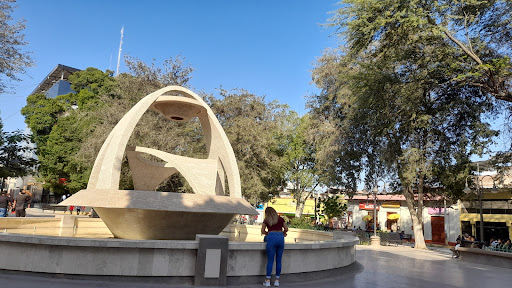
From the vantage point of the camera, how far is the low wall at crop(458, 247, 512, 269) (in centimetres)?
1330

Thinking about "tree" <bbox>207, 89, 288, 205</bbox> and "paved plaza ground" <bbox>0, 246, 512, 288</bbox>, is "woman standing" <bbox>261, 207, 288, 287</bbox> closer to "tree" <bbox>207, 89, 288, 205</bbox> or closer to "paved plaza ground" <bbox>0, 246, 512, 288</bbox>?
"paved plaza ground" <bbox>0, 246, 512, 288</bbox>

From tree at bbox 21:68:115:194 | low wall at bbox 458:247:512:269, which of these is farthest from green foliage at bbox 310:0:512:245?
tree at bbox 21:68:115:194

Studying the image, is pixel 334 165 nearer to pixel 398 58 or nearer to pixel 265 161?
pixel 265 161

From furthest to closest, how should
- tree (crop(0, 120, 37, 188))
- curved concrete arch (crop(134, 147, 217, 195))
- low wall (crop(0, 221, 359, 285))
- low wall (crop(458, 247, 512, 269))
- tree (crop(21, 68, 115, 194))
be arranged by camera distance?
1. tree (crop(21, 68, 115, 194))
2. tree (crop(0, 120, 37, 188))
3. low wall (crop(458, 247, 512, 269))
4. curved concrete arch (crop(134, 147, 217, 195))
5. low wall (crop(0, 221, 359, 285))

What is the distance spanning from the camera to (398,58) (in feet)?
62.4

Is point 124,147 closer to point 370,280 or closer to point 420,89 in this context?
point 370,280

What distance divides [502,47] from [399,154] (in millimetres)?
8385

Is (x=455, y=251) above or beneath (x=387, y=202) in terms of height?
beneath

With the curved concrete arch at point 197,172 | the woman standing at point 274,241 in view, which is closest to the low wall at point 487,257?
the woman standing at point 274,241

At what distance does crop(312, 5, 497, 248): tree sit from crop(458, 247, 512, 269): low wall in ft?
16.1

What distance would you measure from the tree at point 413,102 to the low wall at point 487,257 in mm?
4898

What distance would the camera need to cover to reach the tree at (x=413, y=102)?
16.9m

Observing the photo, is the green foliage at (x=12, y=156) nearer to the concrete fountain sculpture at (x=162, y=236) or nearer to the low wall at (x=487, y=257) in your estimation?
the concrete fountain sculpture at (x=162, y=236)

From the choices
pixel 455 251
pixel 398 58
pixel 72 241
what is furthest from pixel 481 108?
pixel 72 241
